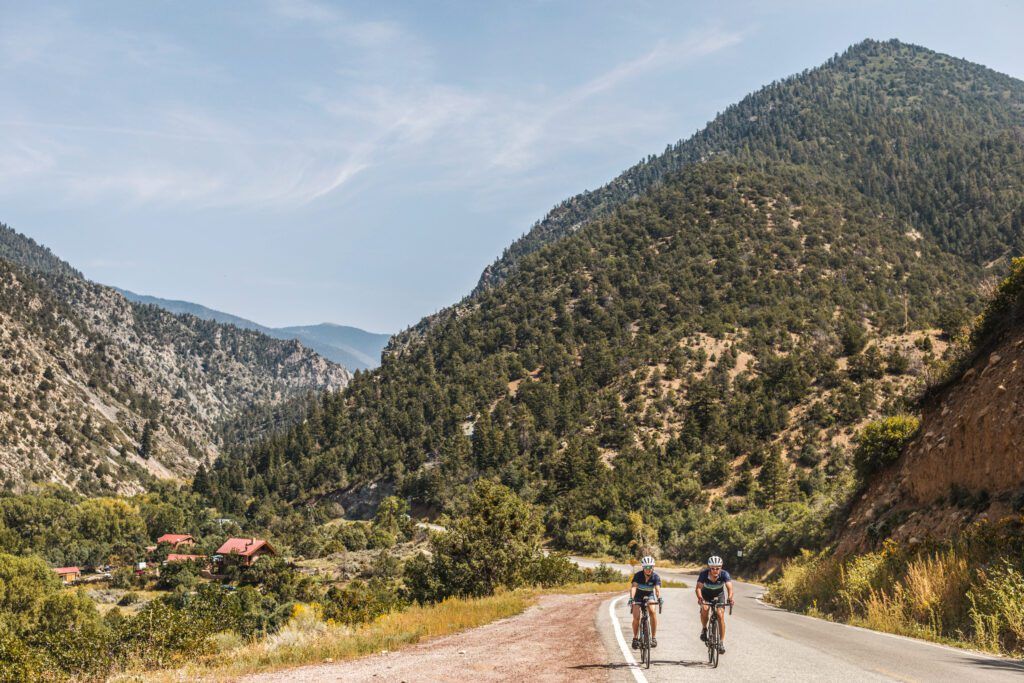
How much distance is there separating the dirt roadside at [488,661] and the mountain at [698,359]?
24.8 m

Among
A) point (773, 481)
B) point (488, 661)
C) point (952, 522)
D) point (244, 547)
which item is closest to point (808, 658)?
point (488, 661)

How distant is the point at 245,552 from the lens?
8644cm

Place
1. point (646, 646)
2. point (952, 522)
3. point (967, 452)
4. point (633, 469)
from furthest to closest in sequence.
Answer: point (633, 469) → point (967, 452) → point (952, 522) → point (646, 646)

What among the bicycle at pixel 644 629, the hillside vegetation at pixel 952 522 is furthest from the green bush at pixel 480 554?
the bicycle at pixel 644 629

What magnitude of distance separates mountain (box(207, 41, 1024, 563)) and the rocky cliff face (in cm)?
1011

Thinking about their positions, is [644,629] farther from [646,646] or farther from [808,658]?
[808,658]

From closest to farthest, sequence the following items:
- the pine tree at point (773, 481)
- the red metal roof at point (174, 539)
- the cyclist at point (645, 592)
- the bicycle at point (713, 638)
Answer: the bicycle at point (713, 638) < the cyclist at point (645, 592) < the pine tree at point (773, 481) < the red metal roof at point (174, 539)

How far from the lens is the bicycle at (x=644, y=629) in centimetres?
1027

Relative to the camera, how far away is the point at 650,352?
111750mm

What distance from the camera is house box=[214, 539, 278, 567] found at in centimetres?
8581

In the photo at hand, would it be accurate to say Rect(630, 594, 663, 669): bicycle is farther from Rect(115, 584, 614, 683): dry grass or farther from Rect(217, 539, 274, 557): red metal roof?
Rect(217, 539, 274, 557): red metal roof

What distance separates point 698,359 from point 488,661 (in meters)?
98.7

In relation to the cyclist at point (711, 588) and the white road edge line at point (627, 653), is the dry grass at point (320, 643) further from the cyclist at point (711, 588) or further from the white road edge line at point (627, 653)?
the cyclist at point (711, 588)

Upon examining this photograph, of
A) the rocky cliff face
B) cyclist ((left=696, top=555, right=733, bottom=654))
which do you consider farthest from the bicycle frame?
the rocky cliff face
